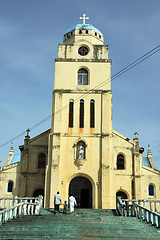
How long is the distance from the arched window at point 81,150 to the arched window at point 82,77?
660 centimetres

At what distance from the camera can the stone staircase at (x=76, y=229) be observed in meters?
15.3

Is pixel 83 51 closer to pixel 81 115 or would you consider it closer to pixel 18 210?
pixel 81 115

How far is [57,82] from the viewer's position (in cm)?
3167

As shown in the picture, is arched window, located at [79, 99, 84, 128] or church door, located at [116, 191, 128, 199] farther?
church door, located at [116, 191, 128, 199]

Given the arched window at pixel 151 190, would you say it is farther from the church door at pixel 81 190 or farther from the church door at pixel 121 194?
the church door at pixel 81 190

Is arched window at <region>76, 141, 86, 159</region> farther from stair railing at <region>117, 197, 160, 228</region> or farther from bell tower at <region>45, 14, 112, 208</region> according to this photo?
stair railing at <region>117, 197, 160, 228</region>

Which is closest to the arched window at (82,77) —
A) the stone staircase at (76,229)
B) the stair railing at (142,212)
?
the stair railing at (142,212)

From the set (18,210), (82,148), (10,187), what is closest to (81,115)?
(82,148)

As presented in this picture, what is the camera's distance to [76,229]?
16172 millimetres

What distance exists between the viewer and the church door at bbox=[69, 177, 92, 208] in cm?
2841

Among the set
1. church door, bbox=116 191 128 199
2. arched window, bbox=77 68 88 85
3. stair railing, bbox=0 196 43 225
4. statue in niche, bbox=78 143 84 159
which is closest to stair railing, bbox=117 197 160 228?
stair railing, bbox=0 196 43 225

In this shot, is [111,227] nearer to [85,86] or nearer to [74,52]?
[85,86]

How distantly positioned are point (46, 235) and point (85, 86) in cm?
1862

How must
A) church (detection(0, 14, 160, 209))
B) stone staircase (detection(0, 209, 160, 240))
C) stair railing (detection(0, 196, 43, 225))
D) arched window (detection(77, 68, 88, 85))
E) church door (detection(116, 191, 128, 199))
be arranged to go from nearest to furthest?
1. stone staircase (detection(0, 209, 160, 240))
2. stair railing (detection(0, 196, 43, 225))
3. church (detection(0, 14, 160, 209))
4. church door (detection(116, 191, 128, 199))
5. arched window (detection(77, 68, 88, 85))
